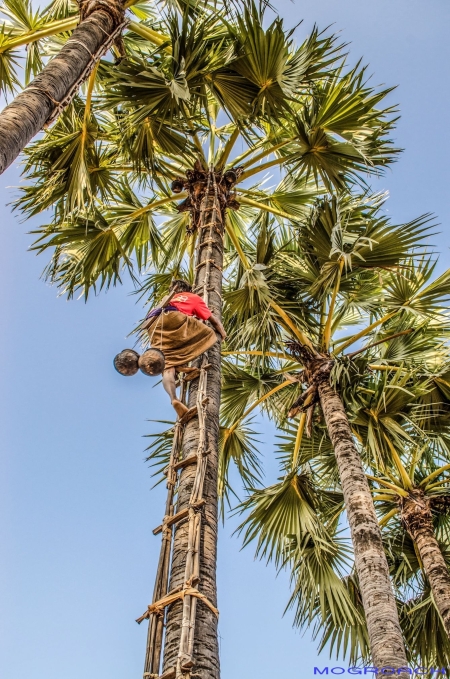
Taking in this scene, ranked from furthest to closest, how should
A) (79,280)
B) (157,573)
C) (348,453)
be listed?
1. (79,280)
2. (348,453)
3. (157,573)

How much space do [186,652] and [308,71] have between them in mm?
5908

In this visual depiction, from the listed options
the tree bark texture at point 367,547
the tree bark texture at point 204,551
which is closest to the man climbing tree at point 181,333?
the tree bark texture at point 204,551

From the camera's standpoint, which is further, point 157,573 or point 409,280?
point 409,280

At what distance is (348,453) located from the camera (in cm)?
612

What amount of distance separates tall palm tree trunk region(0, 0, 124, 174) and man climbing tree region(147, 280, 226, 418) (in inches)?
58.1

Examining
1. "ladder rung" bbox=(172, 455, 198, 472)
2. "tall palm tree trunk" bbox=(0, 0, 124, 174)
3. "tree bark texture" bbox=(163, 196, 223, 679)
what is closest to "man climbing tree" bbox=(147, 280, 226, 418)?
"tree bark texture" bbox=(163, 196, 223, 679)

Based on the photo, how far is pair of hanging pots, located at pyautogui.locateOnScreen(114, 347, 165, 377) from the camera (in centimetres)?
338

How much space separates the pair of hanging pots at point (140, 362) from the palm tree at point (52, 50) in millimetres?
1325

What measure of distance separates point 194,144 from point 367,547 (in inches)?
191

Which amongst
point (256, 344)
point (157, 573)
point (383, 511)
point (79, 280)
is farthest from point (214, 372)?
point (383, 511)

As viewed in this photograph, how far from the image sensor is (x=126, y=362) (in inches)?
136

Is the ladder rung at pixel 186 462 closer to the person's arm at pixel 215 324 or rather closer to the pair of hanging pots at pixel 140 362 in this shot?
the pair of hanging pots at pixel 140 362

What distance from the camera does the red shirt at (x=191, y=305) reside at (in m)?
4.20

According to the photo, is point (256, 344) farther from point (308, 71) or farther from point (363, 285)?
A: point (308, 71)
